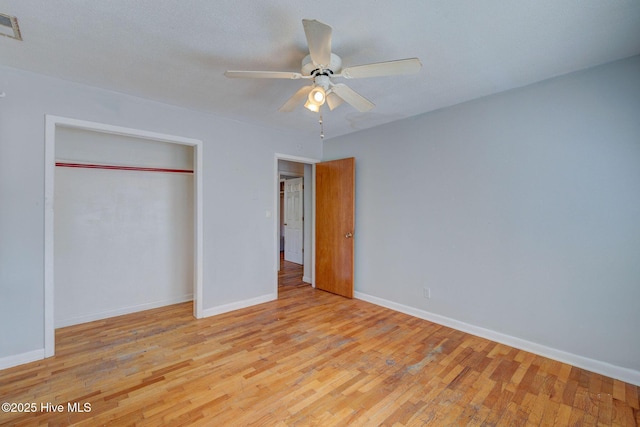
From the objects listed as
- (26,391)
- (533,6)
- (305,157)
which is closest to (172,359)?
(26,391)

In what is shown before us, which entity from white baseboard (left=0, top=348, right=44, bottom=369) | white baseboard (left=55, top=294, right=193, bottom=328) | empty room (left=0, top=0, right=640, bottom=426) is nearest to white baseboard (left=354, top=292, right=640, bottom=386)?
empty room (left=0, top=0, right=640, bottom=426)

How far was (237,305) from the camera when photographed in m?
3.62

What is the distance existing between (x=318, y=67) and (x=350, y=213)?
242 cm

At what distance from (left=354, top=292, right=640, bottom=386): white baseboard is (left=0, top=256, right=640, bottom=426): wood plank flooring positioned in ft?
0.29

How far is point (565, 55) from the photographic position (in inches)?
81.4

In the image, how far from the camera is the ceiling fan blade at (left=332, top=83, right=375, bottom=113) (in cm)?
201

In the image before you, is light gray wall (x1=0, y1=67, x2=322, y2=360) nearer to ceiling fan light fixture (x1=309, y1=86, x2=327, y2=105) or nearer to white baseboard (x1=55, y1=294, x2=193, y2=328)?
white baseboard (x1=55, y1=294, x2=193, y2=328)

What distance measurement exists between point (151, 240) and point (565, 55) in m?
4.66

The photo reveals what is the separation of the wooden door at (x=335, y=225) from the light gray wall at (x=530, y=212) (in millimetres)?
A: 568

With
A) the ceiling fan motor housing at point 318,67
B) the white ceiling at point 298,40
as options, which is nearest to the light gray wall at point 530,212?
the white ceiling at point 298,40

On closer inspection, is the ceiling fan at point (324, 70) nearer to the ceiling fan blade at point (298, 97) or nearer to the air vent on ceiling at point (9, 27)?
the ceiling fan blade at point (298, 97)

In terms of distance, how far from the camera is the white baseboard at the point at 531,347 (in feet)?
6.98

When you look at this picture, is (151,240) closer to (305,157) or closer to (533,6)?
(305,157)

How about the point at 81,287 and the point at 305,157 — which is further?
the point at 305,157
